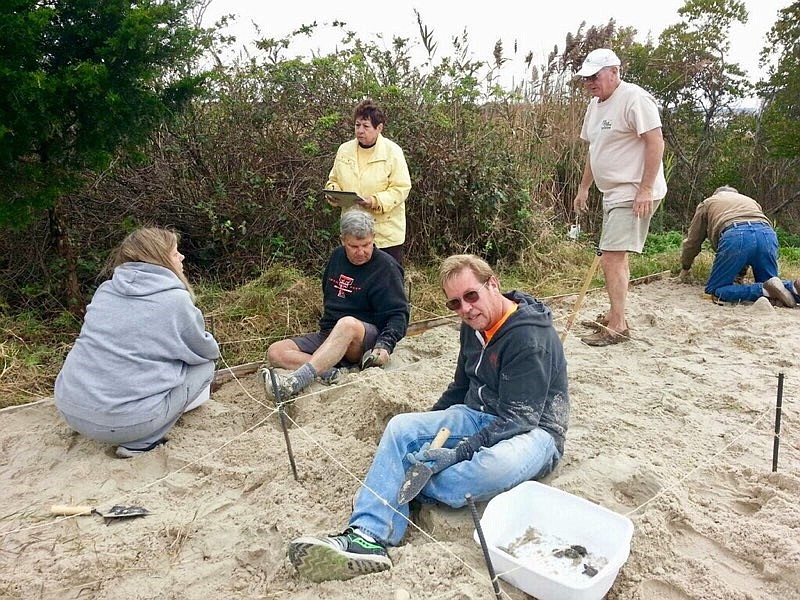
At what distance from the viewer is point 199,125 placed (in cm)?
549

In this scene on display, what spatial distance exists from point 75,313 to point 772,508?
4.47m

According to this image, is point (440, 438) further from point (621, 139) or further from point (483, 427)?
point (621, 139)

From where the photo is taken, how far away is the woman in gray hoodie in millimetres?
2742

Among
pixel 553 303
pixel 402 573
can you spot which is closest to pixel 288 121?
pixel 553 303

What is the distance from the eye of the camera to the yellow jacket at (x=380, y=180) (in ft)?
13.9

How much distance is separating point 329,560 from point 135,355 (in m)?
1.42

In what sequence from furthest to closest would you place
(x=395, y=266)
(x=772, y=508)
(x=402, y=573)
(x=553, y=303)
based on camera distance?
A: 1. (x=553, y=303)
2. (x=395, y=266)
3. (x=772, y=508)
4. (x=402, y=573)

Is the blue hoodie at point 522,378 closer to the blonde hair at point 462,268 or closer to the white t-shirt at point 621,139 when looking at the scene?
the blonde hair at point 462,268

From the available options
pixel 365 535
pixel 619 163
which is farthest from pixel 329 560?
pixel 619 163

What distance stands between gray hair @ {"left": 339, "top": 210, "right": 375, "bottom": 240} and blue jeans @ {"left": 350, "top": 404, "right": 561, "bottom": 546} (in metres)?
1.44

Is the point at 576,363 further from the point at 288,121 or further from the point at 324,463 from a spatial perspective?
the point at 288,121

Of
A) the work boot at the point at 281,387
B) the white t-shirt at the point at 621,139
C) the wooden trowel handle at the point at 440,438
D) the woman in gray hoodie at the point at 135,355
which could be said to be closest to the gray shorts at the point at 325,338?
the work boot at the point at 281,387

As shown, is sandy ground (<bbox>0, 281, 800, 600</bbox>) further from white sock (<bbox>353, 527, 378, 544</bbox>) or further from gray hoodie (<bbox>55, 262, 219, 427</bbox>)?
gray hoodie (<bbox>55, 262, 219, 427</bbox>)

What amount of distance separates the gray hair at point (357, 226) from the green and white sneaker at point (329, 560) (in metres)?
1.92
